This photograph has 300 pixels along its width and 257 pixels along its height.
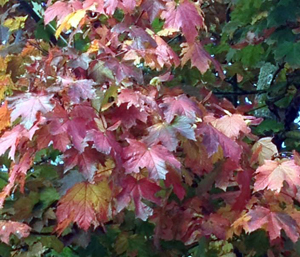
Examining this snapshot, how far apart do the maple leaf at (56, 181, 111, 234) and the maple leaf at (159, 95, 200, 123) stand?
28cm

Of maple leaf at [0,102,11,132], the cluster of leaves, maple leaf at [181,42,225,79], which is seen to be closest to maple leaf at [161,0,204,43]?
the cluster of leaves

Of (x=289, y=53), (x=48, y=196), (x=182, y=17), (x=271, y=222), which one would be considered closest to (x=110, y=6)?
(x=182, y=17)

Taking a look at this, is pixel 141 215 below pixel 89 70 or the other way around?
below

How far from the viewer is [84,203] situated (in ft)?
5.73

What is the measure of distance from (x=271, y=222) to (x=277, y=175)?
15 centimetres

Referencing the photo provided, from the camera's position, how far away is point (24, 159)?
5.82 ft

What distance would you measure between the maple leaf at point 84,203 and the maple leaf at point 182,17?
567 millimetres

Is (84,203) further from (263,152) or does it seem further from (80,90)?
(263,152)

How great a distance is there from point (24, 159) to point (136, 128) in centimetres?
34

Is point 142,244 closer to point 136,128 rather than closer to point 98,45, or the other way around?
point 136,128

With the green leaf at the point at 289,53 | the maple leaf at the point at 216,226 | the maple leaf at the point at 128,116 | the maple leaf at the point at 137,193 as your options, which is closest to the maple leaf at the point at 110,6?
the maple leaf at the point at 128,116

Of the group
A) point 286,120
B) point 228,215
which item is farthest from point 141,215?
point 286,120

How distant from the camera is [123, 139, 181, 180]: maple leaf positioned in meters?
1.62

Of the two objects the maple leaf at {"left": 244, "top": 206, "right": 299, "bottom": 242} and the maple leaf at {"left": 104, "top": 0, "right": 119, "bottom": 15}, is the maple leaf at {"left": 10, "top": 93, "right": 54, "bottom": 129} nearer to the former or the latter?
the maple leaf at {"left": 104, "top": 0, "right": 119, "bottom": 15}
